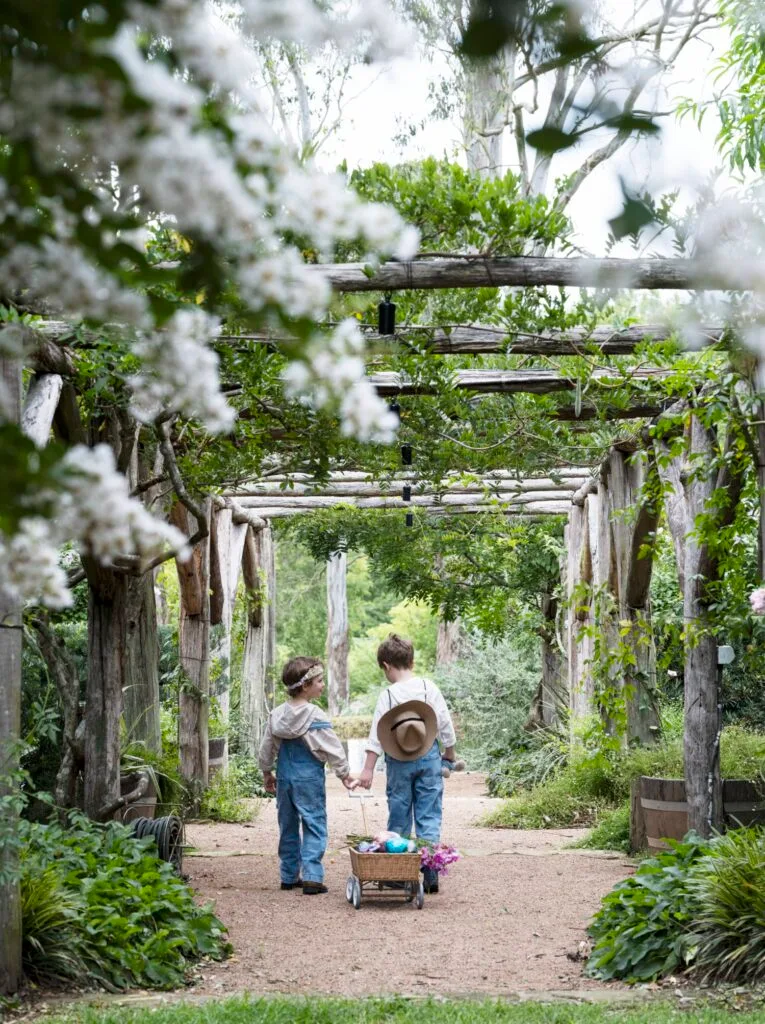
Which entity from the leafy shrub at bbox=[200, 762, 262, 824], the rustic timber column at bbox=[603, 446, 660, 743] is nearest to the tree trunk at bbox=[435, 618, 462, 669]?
the leafy shrub at bbox=[200, 762, 262, 824]

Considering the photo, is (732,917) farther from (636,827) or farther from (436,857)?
(636,827)

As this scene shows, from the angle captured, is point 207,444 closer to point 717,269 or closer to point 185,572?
point 185,572

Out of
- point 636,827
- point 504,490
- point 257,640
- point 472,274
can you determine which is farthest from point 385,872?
point 257,640

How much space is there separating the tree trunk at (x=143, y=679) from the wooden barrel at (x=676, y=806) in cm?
312

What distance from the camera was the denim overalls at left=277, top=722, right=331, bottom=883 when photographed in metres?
6.23

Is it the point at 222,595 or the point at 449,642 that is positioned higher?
the point at 222,595

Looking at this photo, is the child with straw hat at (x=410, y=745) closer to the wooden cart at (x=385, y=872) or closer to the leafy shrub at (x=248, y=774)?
the wooden cart at (x=385, y=872)

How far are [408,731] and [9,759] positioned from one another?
2614 mm

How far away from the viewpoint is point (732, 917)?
4.13m

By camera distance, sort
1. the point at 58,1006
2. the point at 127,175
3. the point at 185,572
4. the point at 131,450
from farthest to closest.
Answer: the point at 185,572, the point at 131,450, the point at 58,1006, the point at 127,175

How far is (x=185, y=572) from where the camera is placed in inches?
375

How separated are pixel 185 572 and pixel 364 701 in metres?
11.9

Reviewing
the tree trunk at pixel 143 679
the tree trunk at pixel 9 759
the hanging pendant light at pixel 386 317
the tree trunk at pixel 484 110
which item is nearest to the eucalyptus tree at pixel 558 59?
the tree trunk at pixel 484 110

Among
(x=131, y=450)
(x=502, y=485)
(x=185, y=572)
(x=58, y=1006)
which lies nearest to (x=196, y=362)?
(x=58, y=1006)
